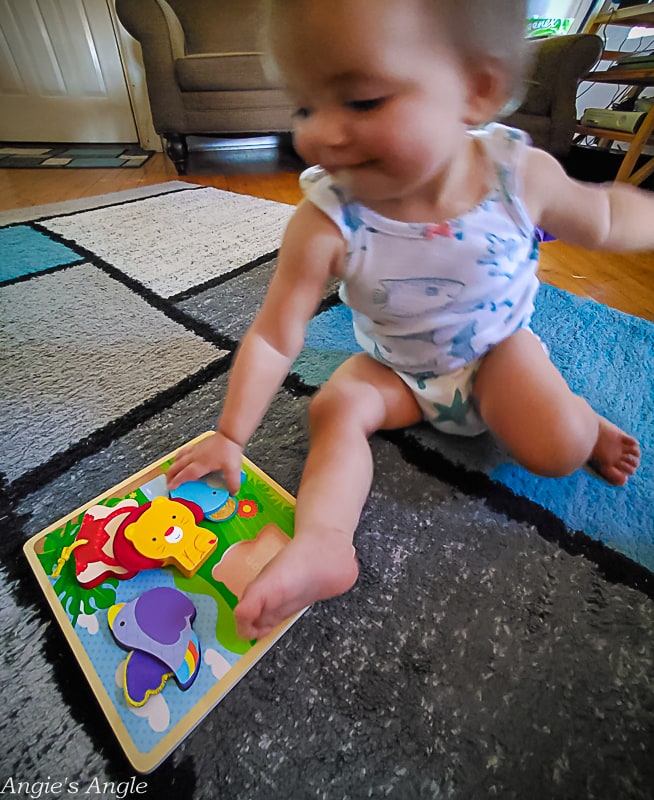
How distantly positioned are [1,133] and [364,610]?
297 cm

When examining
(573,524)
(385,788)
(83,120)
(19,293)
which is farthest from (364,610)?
(83,120)

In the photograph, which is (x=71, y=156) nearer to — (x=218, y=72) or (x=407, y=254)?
(x=218, y=72)

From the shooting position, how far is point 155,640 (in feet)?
1.14

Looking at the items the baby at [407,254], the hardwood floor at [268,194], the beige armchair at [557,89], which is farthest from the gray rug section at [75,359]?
the beige armchair at [557,89]

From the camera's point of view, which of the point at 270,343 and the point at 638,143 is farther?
the point at 638,143

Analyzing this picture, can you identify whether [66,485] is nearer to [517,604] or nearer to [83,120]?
[517,604]

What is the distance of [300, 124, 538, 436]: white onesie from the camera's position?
432 mm

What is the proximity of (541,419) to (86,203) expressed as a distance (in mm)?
1430

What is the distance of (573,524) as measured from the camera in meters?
0.46

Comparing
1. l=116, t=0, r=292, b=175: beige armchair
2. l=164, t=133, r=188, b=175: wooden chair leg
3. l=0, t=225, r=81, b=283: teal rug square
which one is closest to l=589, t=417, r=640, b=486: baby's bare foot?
l=0, t=225, r=81, b=283: teal rug square

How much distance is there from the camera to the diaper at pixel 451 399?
Answer: 51 centimetres

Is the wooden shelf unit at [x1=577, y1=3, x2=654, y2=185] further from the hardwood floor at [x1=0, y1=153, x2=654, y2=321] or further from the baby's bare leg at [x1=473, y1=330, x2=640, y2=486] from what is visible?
the baby's bare leg at [x1=473, y1=330, x2=640, y2=486]

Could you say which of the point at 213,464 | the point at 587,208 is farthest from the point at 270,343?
the point at 587,208

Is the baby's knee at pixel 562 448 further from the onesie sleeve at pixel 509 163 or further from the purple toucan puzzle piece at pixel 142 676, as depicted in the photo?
the purple toucan puzzle piece at pixel 142 676
